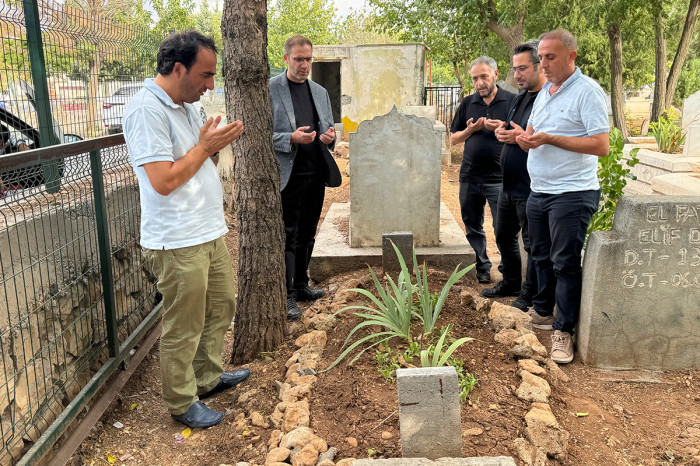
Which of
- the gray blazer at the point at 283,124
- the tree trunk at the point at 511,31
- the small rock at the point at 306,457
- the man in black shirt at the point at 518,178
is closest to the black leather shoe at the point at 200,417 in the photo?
the small rock at the point at 306,457

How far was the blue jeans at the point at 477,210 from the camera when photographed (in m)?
4.76

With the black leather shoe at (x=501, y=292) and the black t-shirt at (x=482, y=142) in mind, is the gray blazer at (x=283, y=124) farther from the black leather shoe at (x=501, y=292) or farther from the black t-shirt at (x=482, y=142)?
the black leather shoe at (x=501, y=292)

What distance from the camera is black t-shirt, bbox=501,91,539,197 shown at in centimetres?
409

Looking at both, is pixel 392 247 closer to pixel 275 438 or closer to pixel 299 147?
pixel 299 147

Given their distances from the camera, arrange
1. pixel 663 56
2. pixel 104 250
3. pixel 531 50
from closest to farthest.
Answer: pixel 104 250
pixel 531 50
pixel 663 56

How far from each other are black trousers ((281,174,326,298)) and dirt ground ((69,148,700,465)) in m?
0.87

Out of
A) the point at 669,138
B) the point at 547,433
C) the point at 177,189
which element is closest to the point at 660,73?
the point at 669,138

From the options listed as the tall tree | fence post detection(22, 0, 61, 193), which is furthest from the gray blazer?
the tall tree

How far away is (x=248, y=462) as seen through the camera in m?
2.67

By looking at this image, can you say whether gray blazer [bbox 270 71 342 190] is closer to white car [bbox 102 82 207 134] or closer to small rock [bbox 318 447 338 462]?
white car [bbox 102 82 207 134]

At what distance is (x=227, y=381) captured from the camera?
11.3 ft

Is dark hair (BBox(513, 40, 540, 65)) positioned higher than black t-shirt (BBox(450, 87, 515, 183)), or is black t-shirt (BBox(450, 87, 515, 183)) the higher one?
dark hair (BBox(513, 40, 540, 65))

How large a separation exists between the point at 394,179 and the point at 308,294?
4.41 feet

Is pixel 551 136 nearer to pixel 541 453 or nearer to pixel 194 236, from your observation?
pixel 541 453
